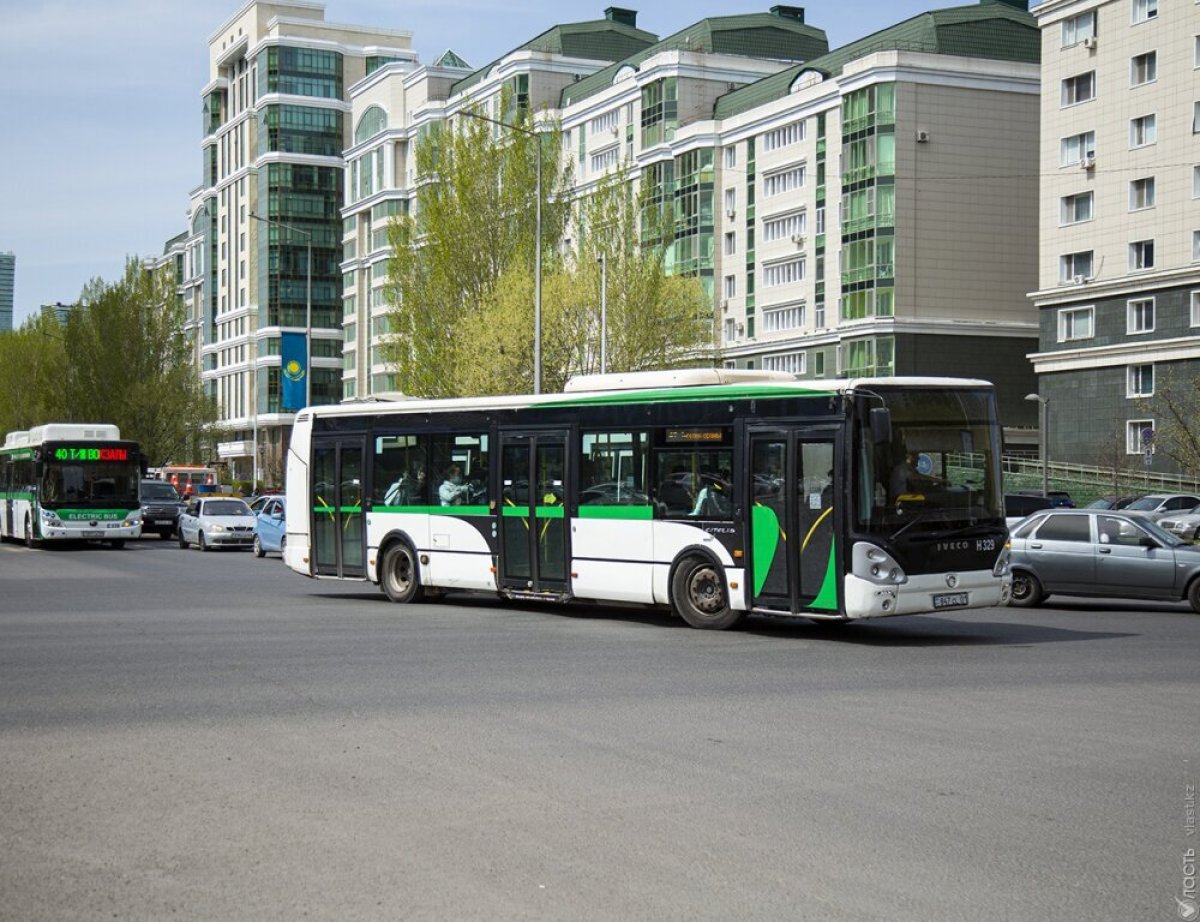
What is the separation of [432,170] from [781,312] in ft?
79.9

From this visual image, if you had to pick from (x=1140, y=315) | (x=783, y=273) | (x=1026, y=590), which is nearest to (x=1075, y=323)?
(x=1140, y=315)

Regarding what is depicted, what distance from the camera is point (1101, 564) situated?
22156 millimetres

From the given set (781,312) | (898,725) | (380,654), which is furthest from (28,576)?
(781,312)

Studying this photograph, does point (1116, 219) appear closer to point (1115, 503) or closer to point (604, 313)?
point (1115, 503)

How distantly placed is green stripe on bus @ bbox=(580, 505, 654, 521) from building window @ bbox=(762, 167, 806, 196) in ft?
175

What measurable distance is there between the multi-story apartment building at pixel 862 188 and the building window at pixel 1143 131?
35.5ft

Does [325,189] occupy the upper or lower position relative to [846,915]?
upper

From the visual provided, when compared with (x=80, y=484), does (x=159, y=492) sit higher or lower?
lower

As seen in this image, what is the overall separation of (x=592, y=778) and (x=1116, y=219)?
5263 cm

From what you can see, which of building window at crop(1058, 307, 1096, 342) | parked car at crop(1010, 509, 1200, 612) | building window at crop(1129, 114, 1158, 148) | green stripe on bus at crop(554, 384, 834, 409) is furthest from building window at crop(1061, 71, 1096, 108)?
green stripe on bus at crop(554, 384, 834, 409)

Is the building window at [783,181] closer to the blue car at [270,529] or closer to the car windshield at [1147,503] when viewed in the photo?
the car windshield at [1147,503]

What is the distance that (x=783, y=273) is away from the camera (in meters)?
72.6

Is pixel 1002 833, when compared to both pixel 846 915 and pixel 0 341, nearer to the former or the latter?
pixel 846 915

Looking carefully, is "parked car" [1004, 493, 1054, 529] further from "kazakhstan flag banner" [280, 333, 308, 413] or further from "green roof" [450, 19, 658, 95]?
"green roof" [450, 19, 658, 95]
